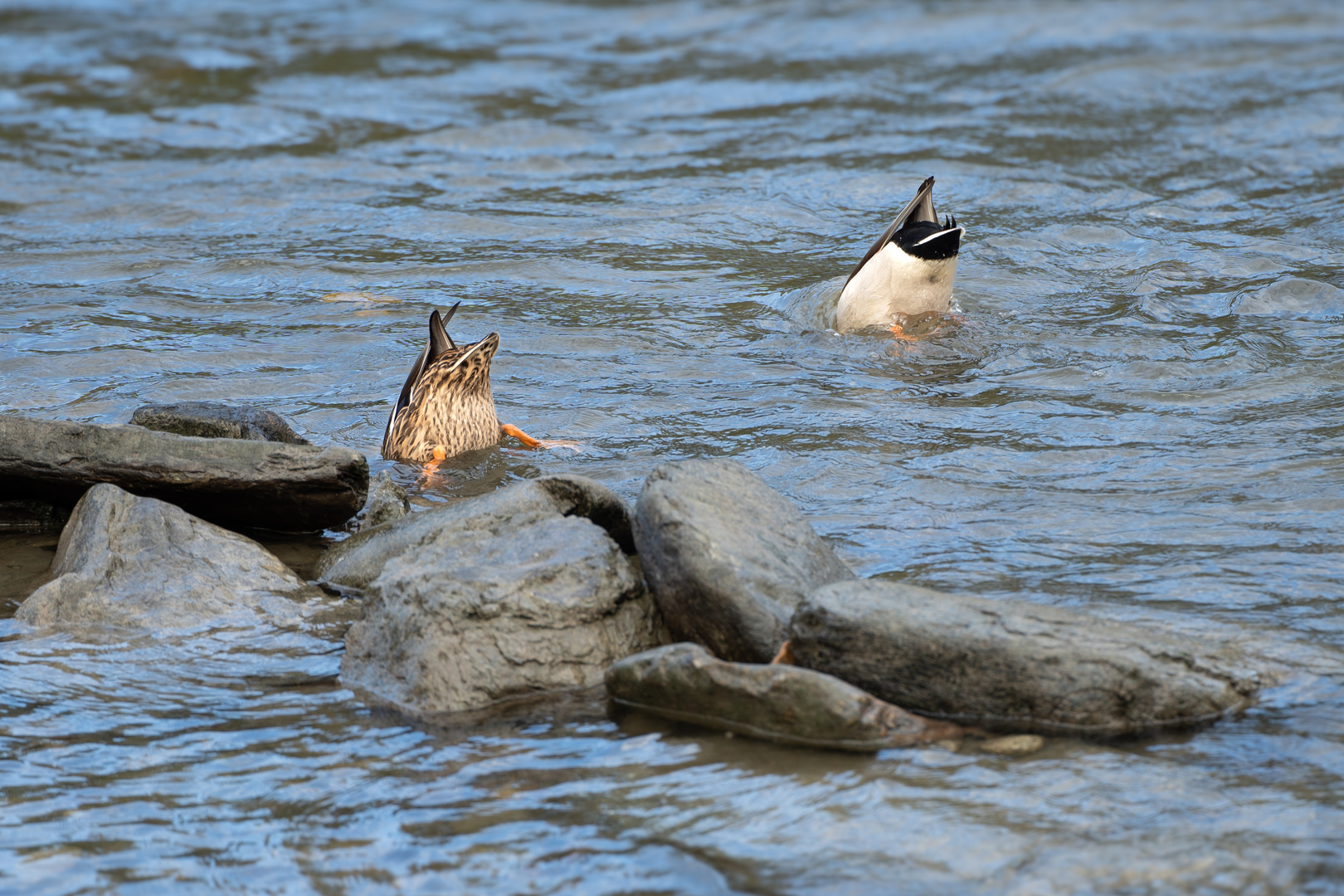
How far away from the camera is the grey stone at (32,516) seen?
5.79 m

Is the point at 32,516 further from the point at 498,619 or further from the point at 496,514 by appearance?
the point at 498,619

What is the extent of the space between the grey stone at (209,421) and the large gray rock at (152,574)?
3.09ft

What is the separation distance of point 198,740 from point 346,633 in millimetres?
667

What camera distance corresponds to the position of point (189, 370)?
7980 mm

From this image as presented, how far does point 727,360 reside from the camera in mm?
8078

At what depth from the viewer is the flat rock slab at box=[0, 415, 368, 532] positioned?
5438 mm

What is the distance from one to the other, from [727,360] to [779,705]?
169 inches

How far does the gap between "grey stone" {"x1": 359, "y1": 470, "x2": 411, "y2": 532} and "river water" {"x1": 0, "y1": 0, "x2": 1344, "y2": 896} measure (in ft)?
0.98

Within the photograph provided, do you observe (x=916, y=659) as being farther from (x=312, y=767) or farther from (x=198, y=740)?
(x=198, y=740)

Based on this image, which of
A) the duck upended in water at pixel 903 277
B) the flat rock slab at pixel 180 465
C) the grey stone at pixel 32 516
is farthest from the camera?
the duck upended in water at pixel 903 277

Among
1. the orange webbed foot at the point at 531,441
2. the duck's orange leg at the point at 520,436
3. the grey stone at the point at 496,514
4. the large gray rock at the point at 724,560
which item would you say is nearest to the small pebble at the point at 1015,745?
the large gray rock at the point at 724,560

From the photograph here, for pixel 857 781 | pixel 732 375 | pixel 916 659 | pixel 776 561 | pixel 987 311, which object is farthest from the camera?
pixel 987 311

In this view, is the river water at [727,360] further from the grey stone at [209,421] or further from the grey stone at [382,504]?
the grey stone at [209,421]

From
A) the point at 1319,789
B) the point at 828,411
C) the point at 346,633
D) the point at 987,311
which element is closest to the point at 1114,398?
the point at 828,411
